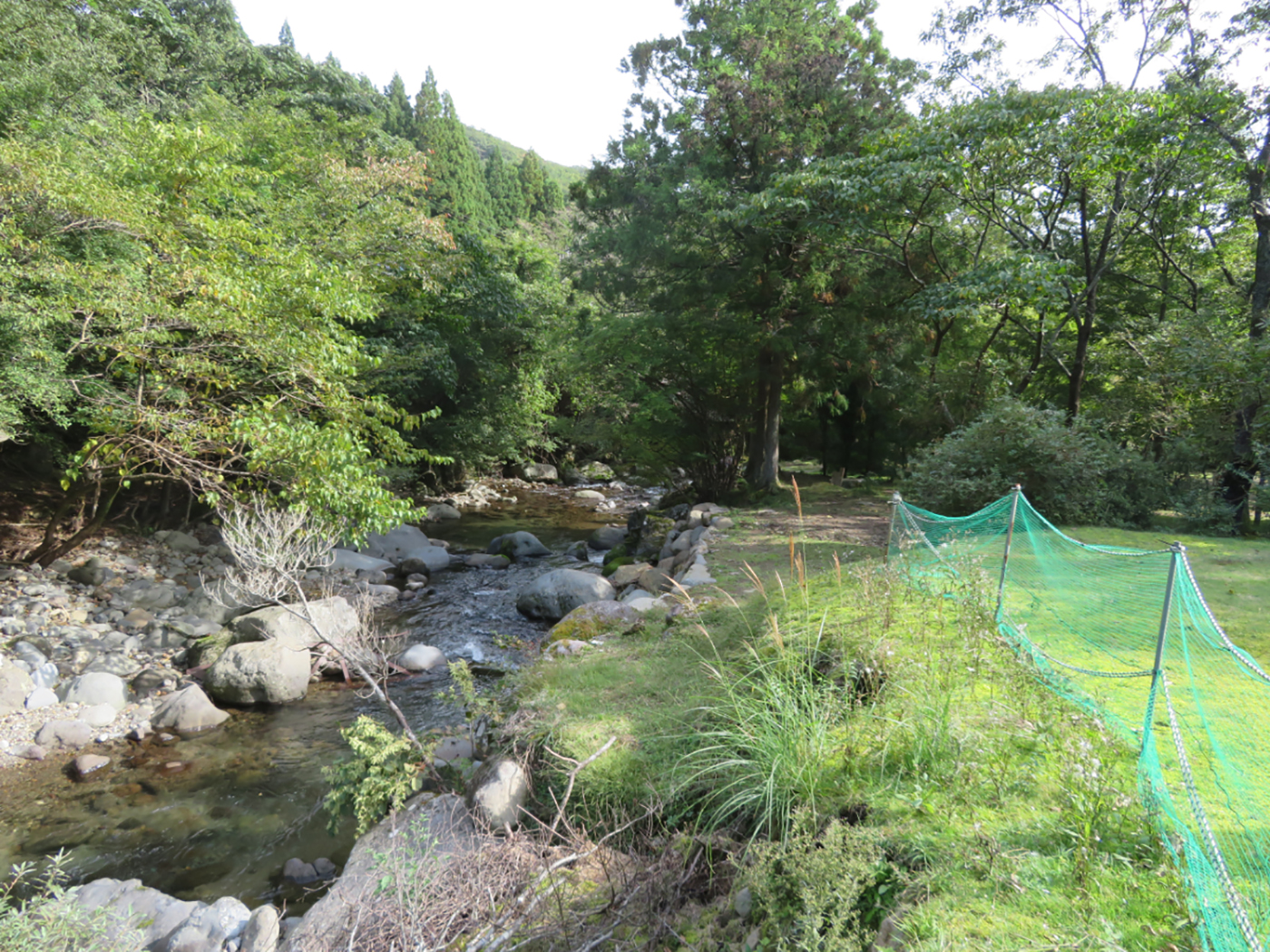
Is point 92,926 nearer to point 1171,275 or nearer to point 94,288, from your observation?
point 94,288

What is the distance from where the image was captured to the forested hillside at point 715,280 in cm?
681

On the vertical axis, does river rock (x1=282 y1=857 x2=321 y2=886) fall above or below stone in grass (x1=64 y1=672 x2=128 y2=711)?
below

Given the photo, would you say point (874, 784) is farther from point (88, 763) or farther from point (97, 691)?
point (97, 691)

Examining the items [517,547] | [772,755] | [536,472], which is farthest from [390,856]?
[536,472]

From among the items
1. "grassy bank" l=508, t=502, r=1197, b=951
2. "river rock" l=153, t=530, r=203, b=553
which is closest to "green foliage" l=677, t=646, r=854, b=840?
"grassy bank" l=508, t=502, r=1197, b=951

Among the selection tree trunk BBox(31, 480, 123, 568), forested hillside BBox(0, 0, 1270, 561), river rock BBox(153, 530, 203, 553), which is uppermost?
forested hillside BBox(0, 0, 1270, 561)

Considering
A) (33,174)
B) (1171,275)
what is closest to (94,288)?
(33,174)

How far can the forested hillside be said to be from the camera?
6.81 metres

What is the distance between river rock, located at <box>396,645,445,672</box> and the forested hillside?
1615 mm

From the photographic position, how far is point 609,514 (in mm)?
17906

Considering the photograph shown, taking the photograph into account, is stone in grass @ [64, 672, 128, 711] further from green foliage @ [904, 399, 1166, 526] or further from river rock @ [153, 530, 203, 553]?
green foliage @ [904, 399, 1166, 526]

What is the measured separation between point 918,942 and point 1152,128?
1138cm

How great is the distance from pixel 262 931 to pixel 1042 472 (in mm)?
9679

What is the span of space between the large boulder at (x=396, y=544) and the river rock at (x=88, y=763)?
6526mm
